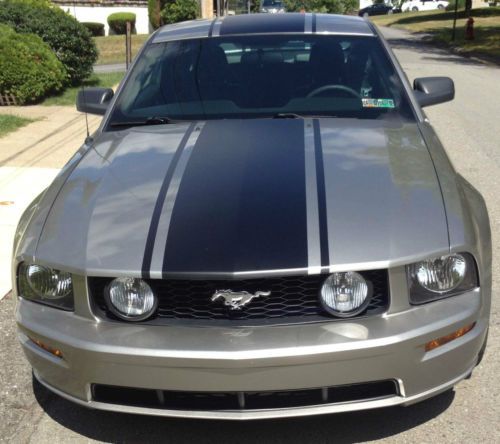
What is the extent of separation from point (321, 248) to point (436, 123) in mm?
8442

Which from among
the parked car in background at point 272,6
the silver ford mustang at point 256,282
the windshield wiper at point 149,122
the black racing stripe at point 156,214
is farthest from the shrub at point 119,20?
the silver ford mustang at point 256,282

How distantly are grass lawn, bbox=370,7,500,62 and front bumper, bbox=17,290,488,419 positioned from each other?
70.7 ft

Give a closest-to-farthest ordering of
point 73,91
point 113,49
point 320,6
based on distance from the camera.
Result: point 73,91 → point 113,49 → point 320,6

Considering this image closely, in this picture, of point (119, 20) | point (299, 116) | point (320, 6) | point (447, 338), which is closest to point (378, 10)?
point (320, 6)

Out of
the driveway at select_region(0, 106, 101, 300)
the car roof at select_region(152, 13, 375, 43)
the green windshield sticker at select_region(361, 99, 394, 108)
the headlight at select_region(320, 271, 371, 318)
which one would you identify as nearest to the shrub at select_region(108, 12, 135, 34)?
the driveway at select_region(0, 106, 101, 300)

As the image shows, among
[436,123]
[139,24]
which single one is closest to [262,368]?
[436,123]

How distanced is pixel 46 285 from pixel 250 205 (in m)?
0.86

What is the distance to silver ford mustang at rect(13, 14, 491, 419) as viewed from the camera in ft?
8.65

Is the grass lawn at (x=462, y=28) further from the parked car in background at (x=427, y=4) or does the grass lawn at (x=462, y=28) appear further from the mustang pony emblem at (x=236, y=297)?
the mustang pony emblem at (x=236, y=297)

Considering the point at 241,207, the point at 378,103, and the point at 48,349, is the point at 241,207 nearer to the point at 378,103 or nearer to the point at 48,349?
the point at 48,349

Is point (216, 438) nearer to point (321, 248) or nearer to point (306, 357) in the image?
point (306, 357)

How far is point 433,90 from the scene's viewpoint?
4691 millimetres

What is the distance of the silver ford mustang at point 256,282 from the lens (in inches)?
104

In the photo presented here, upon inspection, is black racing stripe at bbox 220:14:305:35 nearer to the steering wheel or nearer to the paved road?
the steering wheel
